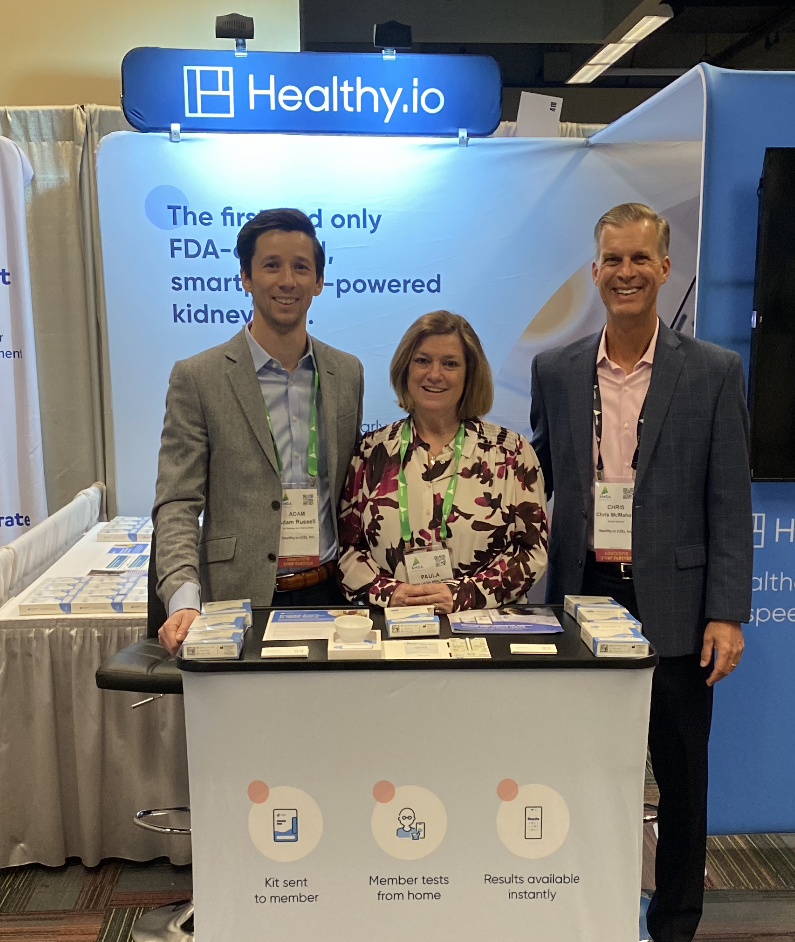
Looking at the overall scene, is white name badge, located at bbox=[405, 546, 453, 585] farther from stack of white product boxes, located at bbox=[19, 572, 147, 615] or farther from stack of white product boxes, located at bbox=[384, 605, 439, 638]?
stack of white product boxes, located at bbox=[19, 572, 147, 615]

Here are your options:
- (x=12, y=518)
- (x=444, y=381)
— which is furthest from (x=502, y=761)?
(x=12, y=518)

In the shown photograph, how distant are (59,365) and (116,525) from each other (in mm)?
843

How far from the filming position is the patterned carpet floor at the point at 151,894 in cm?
225

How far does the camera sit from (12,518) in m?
3.70

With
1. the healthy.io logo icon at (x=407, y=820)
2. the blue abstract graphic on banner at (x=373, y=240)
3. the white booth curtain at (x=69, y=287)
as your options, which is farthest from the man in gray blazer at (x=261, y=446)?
the white booth curtain at (x=69, y=287)

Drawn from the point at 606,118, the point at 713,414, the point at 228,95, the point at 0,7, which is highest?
the point at 606,118

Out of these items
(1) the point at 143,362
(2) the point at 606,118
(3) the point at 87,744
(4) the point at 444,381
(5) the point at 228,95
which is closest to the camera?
(4) the point at 444,381

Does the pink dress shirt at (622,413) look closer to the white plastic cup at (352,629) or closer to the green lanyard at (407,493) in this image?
the green lanyard at (407,493)

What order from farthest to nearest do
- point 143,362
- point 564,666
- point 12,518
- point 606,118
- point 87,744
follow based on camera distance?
point 606,118 → point 12,518 → point 143,362 → point 87,744 → point 564,666

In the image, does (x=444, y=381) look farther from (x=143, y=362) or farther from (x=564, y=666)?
(x=143, y=362)

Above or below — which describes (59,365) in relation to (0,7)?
below

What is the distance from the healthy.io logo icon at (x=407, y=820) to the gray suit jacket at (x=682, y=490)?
28.2 inches

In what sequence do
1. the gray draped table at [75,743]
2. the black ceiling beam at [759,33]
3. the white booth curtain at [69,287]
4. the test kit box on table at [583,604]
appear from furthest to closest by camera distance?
1. the black ceiling beam at [759,33]
2. the white booth curtain at [69,287]
3. the gray draped table at [75,743]
4. the test kit box on table at [583,604]

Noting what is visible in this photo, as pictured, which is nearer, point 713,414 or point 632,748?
point 632,748
